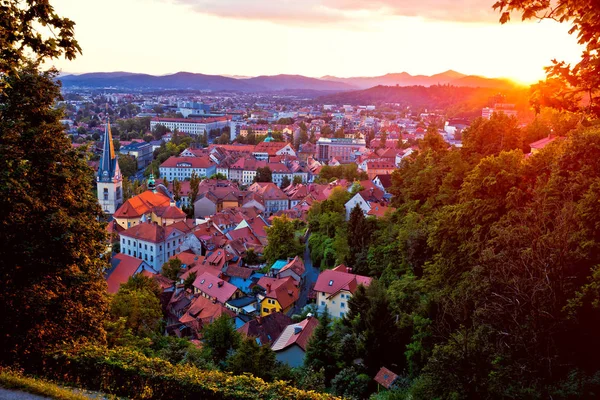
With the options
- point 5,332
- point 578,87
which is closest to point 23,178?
point 5,332

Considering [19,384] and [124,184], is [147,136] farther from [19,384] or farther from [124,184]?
[19,384]

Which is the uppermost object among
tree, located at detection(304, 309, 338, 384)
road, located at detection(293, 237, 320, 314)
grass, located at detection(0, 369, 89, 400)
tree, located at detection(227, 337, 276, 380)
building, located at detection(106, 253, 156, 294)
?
grass, located at detection(0, 369, 89, 400)

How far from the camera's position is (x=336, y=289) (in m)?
21.8

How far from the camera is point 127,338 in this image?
477 inches

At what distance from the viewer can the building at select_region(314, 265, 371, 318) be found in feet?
71.2

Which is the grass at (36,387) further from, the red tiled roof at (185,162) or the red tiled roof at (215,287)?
the red tiled roof at (185,162)

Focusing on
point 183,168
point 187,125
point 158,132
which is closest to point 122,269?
point 183,168

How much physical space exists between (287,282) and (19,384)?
1839 centimetres

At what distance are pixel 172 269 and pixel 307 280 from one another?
7714mm

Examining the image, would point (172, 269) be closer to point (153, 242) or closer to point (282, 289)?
point (153, 242)

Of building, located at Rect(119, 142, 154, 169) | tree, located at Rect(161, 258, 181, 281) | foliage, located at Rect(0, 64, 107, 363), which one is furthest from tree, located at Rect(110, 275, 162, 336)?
building, located at Rect(119, 142, 154, 169)

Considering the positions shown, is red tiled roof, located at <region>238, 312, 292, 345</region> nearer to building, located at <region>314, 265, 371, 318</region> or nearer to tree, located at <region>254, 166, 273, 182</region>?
building, located at <region>314, 265, 371, 318</region>

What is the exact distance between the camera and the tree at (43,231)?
7.72m

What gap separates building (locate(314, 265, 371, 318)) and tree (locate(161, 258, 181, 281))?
9.96 metres
